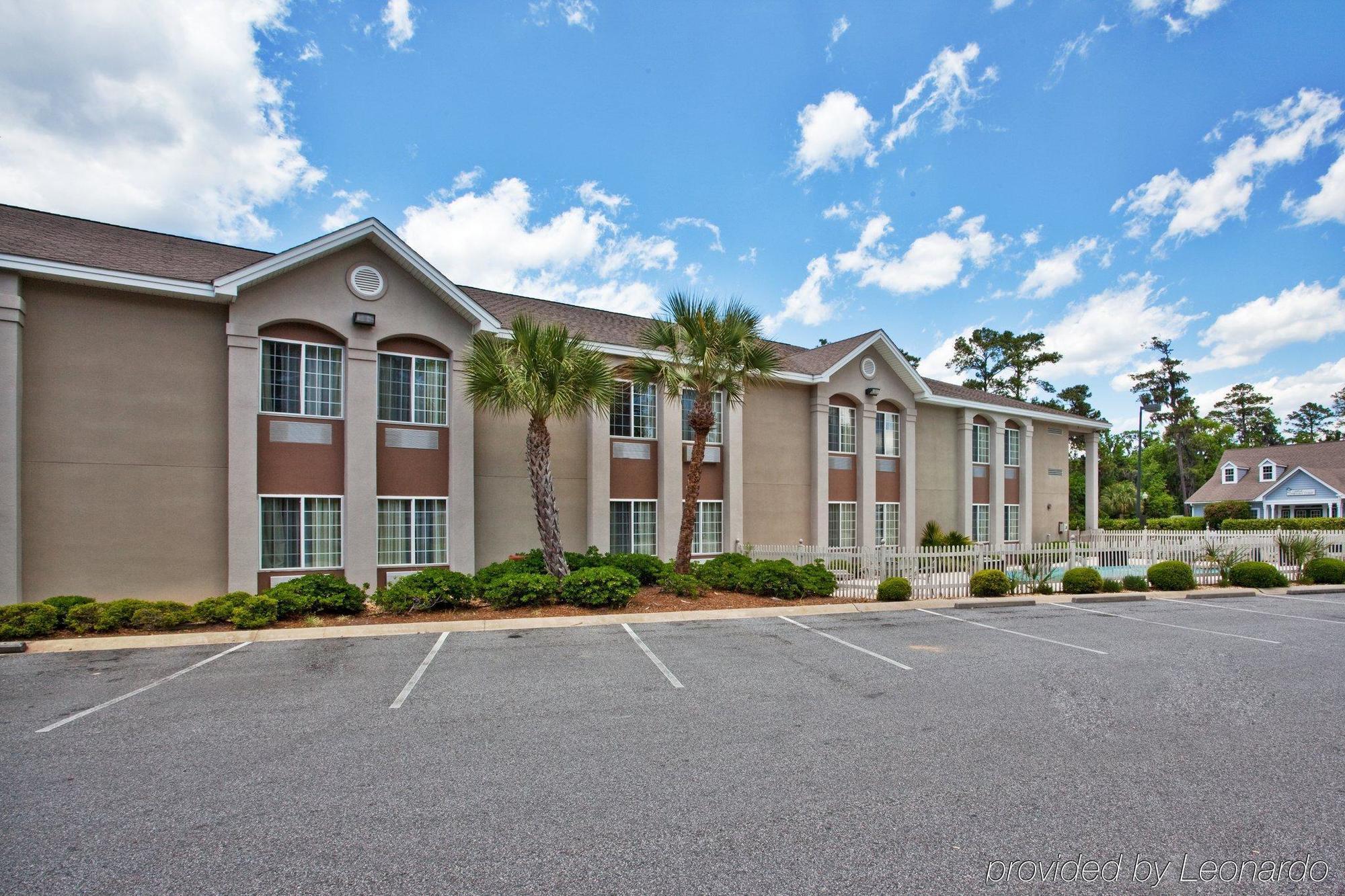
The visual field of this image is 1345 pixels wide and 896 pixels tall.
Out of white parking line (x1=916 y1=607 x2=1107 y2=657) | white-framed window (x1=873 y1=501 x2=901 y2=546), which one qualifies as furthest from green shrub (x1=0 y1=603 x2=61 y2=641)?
white-framed window (x1=873 y1=501 x2=901 y2=546)

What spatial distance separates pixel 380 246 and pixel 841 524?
16647 mm

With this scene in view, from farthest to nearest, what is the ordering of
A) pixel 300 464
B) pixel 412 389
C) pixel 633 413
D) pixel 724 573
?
pixel 633 413 → pixel 724 573 → pixel 412 389 → pixel 300 464

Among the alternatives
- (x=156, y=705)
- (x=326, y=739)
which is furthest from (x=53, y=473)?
(x=326, y=739)

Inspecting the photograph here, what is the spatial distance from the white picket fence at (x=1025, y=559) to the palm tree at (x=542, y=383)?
717cm

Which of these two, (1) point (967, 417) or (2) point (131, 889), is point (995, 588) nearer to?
(1) point (967, 417)

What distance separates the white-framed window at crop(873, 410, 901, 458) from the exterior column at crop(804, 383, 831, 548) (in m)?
2.82

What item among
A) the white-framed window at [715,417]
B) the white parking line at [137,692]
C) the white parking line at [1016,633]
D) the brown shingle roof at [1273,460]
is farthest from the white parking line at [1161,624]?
the brown shingle roof at [1273,460]

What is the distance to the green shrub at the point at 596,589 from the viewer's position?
44.2ft

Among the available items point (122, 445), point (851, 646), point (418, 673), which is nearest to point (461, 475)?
point (122, 445)

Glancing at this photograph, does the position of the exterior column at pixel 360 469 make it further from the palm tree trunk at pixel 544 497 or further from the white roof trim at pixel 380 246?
the palm tree trunk at pixel 544 497

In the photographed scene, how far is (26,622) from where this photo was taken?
10.4 meters

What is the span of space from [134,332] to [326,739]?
38.6ft

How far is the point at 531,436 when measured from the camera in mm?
14680

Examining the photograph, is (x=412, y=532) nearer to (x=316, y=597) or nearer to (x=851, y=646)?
(x=316, y=597)
